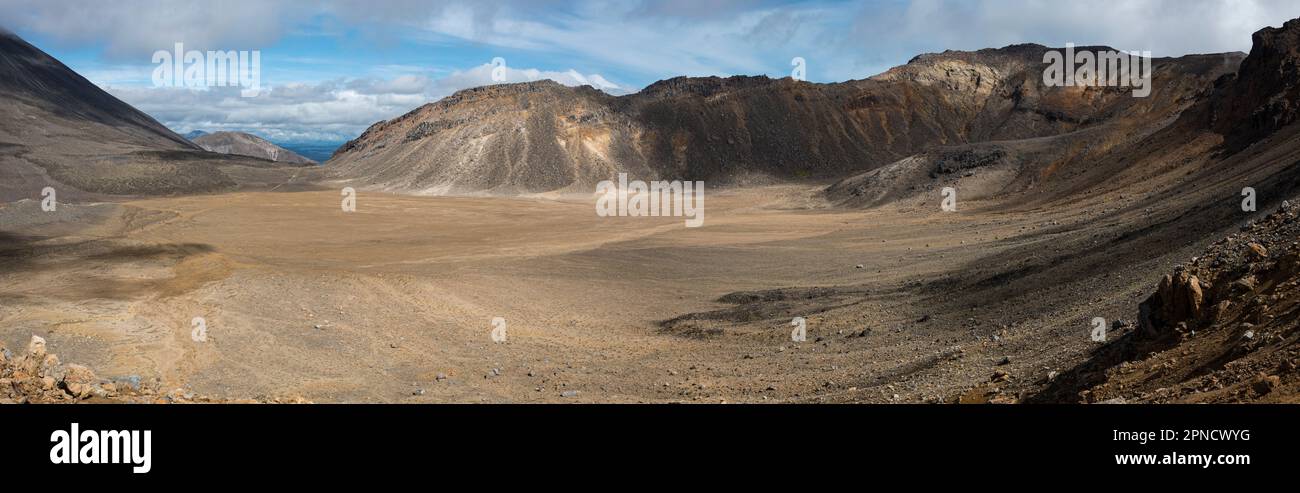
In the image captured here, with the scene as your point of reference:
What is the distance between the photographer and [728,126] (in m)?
85.3

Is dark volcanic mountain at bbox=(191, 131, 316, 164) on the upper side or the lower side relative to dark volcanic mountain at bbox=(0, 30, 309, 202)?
upper

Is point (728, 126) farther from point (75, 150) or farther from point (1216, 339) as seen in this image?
point (1216, 339)

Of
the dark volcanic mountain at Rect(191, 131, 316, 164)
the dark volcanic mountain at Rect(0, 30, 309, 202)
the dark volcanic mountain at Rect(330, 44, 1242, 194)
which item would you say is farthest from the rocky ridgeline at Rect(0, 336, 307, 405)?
the dark volcanic mountain at Rect(191, 131, 316, 164)

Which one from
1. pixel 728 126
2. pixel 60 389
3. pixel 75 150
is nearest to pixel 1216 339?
pixel 60 389

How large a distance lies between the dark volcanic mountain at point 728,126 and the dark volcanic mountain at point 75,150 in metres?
13.4

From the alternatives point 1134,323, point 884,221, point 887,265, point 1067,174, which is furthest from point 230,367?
point 1067,174

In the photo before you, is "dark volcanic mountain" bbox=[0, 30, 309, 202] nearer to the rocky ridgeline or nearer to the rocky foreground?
the rocky ridgeline

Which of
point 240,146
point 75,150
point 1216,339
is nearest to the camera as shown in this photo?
point 1216,339

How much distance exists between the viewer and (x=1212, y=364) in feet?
26.9

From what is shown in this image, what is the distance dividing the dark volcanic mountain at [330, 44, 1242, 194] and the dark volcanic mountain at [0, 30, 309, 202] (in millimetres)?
13363

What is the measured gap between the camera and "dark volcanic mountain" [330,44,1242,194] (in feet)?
247

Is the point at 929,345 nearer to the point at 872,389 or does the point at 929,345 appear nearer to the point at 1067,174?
the point at 872,389

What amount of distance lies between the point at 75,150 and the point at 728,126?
60527 mm

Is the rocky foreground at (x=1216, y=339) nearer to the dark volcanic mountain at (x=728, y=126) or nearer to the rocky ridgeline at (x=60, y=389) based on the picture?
the rocky ridgeline at (x=60, y=389)
